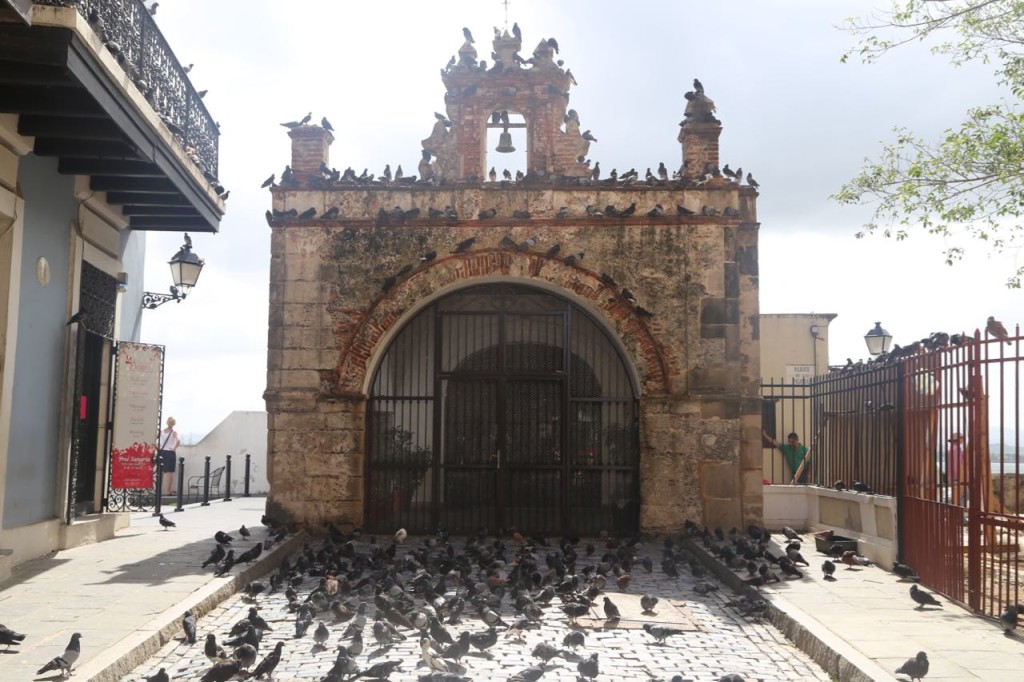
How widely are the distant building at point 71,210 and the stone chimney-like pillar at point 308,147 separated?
112 cm

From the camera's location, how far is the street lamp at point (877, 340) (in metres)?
14.9

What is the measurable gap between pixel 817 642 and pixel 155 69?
8150 mm

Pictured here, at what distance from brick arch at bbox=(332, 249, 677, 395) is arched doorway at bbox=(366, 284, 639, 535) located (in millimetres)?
347

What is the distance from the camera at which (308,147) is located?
1174 centimetres

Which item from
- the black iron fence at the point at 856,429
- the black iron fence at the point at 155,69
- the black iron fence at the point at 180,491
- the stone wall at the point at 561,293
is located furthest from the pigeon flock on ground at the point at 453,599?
the black iron fence at the point at 155,69

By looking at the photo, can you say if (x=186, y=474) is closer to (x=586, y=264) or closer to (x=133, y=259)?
(x=133, y=259)

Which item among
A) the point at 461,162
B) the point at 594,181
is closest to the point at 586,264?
the point at 594,181

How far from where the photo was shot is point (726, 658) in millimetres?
6035

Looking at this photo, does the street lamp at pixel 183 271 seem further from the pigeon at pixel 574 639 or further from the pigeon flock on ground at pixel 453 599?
the pigeon at pixel 574 639

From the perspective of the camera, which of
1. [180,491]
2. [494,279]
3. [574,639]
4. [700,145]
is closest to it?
[574,639]

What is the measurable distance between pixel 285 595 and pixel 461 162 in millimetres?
8179

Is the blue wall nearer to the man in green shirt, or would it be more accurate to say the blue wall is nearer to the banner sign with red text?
the banner sign with red text

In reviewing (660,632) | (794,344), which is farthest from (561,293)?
(794,344)

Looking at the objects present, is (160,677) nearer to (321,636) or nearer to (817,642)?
(321,636)
